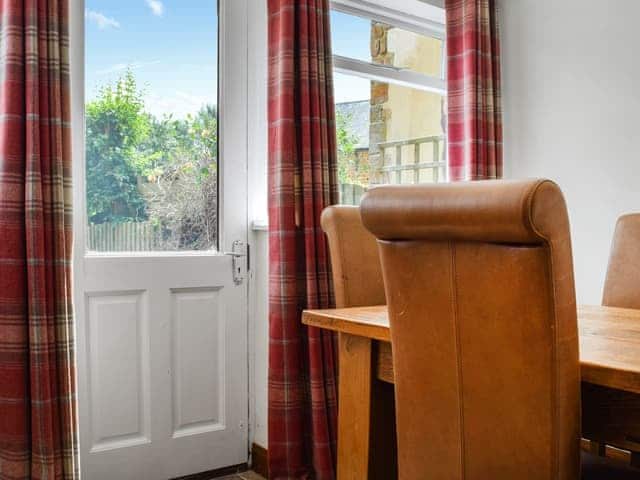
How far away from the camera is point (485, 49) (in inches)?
130

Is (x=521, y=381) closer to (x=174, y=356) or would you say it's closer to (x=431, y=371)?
(x=431, y=371)

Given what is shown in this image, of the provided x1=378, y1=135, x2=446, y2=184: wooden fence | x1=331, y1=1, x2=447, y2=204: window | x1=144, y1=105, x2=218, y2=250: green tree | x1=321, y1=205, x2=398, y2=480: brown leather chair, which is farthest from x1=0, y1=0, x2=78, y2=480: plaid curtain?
x1=378, y1=135, x2=446, y2=184: wooden fence

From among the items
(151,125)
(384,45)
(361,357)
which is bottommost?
(361,357)

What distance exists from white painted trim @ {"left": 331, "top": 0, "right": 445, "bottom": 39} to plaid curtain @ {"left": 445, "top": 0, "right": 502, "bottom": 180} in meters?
0.11

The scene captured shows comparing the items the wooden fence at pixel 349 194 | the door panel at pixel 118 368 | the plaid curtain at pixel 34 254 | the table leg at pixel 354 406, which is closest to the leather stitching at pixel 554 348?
the table leg at pixel 354 406

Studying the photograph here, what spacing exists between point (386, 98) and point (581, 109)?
3.04 ft

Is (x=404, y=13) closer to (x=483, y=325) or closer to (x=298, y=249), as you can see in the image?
(x=298, y=249)

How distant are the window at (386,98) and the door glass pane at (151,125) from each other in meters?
0.67

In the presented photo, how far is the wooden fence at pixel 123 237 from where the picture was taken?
2.35 meters

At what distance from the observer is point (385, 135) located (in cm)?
324

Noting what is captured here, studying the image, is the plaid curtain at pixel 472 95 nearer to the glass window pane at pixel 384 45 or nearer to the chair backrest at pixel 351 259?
the glass window pane at pixel 384 45

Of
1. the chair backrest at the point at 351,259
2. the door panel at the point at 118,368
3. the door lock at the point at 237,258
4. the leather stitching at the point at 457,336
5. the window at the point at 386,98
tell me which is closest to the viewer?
the leather stitching at the point at 457,336

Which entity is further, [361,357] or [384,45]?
[384,45]

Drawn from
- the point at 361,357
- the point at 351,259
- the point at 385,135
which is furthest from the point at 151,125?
the point at 361,357
